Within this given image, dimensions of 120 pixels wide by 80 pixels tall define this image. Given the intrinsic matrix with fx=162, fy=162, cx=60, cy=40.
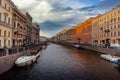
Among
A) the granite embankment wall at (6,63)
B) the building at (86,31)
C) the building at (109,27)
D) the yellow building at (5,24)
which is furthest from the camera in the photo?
the building at (86,31)

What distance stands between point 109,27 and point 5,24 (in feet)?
171

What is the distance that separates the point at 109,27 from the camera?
7806 centimetres

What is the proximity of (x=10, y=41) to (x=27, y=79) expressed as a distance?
25.5 meters

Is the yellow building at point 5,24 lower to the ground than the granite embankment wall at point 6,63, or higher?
higher

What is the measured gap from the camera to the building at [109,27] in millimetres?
70125

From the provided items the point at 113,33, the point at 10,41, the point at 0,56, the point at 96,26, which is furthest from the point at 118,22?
the point at 0,56

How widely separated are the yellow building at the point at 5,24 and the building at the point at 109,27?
4467 centimetres

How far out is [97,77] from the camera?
27.1m

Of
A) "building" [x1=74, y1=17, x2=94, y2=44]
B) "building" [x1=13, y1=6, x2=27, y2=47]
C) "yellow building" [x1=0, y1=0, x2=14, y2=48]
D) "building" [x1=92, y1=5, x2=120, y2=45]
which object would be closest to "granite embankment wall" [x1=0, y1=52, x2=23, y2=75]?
"yellow building" [x1=0, y1=0, x2=14, y2=48]

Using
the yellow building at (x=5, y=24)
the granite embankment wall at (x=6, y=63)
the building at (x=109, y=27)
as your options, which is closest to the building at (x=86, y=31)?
the building at (x=109, y=27)

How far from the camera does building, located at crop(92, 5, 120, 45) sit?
7012 cm

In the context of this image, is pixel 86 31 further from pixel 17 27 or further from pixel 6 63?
pixel 6 63

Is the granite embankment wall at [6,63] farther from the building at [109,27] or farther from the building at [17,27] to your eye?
the building at [109,27]

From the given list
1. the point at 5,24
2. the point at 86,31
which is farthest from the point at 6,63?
the point at 86,31
